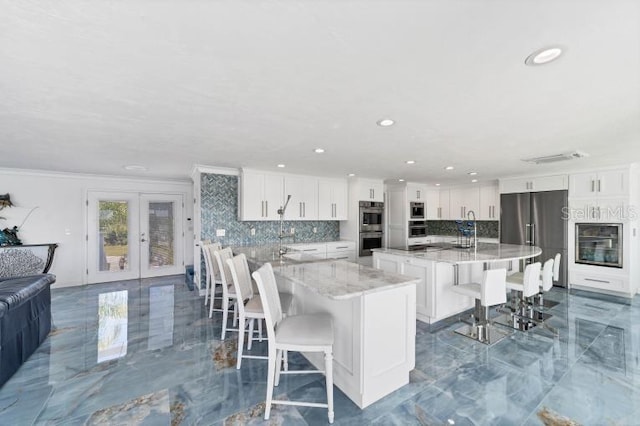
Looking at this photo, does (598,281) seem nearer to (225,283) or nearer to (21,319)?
(225,283)

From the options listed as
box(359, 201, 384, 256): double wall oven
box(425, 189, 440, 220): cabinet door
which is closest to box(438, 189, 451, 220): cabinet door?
box(425, 189, 440, 220): cabinet door

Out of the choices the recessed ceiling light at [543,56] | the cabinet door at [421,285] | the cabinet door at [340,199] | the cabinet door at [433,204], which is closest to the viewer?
the recessed ceiling light at [543,56]

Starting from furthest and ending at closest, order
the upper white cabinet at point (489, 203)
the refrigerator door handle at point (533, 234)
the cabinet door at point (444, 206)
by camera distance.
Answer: the cabinet door at point (444, 206)
the upper white cabinet at point (489, 203)
the refrigerator door handle at point (533, 234)

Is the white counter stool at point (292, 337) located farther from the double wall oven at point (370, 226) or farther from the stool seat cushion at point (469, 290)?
the double wall oven at point (370, 226)

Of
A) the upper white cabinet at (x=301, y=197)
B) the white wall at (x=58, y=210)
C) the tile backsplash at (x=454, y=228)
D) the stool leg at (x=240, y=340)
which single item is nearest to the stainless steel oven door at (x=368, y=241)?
the upper white cabinet at (x=301, y=197)

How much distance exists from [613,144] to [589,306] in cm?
254

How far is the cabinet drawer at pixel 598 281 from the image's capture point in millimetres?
4750

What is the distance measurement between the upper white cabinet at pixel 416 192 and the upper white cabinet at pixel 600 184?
9.43 ft

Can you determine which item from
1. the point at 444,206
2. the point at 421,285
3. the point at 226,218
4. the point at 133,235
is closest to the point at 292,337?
the point at 421,285

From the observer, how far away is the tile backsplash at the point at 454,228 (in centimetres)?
696

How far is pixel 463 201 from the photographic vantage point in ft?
23.5

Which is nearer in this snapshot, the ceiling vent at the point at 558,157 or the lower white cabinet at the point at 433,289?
the lower white cabinet at the point at 433,289

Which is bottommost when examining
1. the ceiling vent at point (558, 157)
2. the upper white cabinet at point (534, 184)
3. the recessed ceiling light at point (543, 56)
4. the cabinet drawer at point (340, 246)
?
the cabinet drawer at point (340, 246)

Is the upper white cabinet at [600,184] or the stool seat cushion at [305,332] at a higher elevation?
the upper white cabinet at [600,184]
